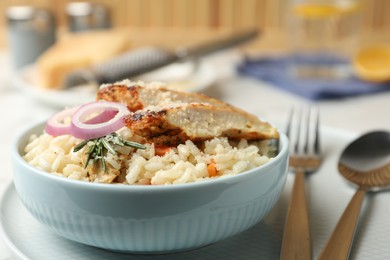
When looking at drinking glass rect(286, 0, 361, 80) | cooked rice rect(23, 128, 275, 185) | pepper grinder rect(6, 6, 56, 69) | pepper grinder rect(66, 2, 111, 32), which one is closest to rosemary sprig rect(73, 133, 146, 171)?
cooked rice rect(23, 128, 275, 185)

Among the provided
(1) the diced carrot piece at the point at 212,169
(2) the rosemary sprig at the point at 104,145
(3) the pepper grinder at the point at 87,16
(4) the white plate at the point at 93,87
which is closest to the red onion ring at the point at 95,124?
(2) the rosemary sprig at the point at 104,145

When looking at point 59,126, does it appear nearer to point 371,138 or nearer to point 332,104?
point 371,138

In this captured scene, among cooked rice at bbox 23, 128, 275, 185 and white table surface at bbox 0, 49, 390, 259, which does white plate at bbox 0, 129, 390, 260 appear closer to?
cooked rice at bbox 23, 128, 275, 185

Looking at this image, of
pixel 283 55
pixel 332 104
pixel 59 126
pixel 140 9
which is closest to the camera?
pixel 59 126

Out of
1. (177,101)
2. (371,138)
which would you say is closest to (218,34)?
(371,138)

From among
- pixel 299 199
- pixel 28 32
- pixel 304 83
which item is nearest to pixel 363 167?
pixel 299 199
